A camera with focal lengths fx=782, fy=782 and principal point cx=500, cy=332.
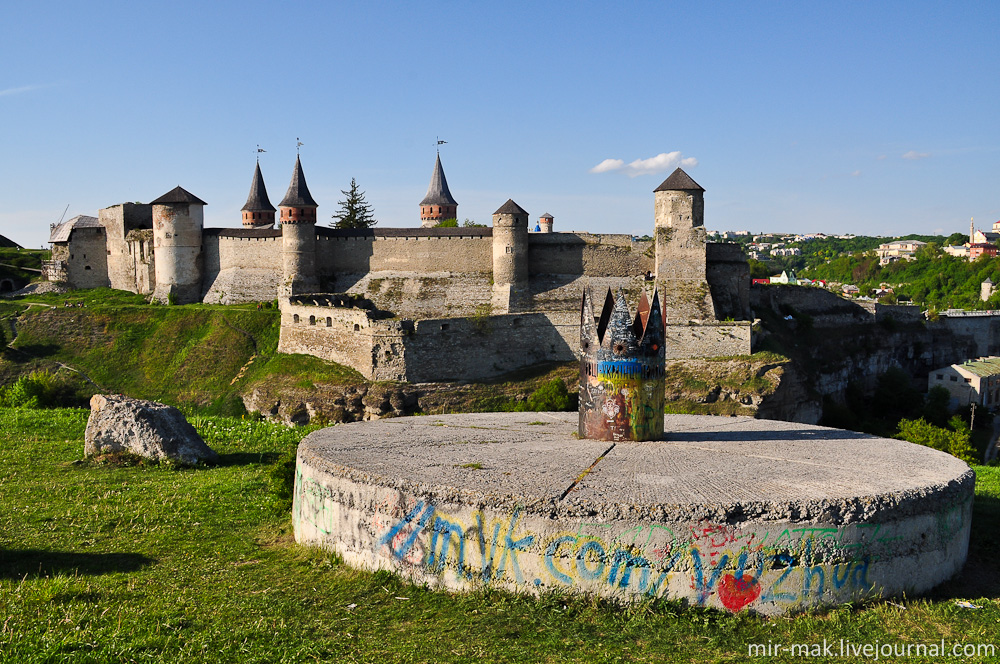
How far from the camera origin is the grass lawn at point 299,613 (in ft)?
24.5

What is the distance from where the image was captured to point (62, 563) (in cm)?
995

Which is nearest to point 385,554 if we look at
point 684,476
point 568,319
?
point 684,476

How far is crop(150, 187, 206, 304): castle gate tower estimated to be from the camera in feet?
149

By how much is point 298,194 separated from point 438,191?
48.1 ft

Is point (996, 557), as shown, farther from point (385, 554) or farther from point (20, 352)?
point (20, 352)

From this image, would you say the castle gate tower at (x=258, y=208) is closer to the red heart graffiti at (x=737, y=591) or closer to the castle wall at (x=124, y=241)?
the castle wall at (x=124, y=241)

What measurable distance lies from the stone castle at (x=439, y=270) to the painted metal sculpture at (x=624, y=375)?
2430 centimetres

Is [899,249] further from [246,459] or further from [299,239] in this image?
[246,459]

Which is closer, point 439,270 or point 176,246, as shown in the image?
point 439,270

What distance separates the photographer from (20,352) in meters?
39.3

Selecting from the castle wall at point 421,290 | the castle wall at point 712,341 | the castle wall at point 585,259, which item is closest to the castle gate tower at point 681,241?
the castle wall at point 585,259

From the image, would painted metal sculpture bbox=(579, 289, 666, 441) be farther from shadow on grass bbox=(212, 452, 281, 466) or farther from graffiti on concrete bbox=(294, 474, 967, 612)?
shadow on grass bbox=(212, 452, 281, 466)

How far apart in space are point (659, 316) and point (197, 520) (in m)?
7.85

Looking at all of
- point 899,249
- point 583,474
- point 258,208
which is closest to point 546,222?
point 258,208
